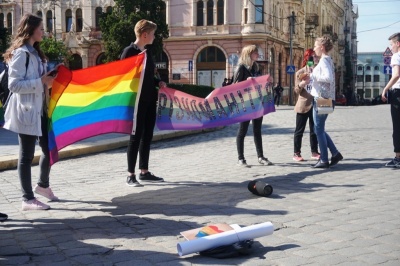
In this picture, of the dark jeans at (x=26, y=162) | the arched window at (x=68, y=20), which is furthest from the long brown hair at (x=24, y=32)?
the arched window at (x=68, y=20)

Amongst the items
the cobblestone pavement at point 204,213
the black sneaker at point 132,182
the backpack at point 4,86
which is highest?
the backpack at point 4,86

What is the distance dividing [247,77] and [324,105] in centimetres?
144

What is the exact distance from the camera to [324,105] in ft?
28.9

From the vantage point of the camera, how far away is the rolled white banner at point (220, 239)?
4.39m

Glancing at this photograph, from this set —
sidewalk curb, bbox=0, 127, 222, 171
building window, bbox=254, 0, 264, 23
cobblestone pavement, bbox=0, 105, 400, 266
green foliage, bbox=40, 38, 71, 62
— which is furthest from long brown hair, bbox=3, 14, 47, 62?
building window, bbox=254, 0, 264, 23

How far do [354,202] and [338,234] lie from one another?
1437 mm

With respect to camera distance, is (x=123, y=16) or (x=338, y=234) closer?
(x=338, y=234)

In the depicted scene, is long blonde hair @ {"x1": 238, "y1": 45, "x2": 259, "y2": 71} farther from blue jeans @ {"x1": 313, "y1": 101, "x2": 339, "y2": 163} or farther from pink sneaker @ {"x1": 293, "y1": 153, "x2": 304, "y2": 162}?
pink sneaker @ {"x1": 293, "y1": 153, "x2": 304, "y2": 162}

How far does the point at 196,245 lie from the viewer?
4406 millimetres

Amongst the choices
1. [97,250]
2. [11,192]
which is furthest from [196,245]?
[11,192]

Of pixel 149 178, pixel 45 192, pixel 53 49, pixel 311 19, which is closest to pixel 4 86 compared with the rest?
pixel 45 192

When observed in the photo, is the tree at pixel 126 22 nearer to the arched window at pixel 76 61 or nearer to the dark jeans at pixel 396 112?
the arched window at pixel 76 61

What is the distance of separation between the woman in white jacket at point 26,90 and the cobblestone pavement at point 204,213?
0.51 m

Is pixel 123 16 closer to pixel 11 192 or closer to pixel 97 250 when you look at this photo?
pixel 11 192
